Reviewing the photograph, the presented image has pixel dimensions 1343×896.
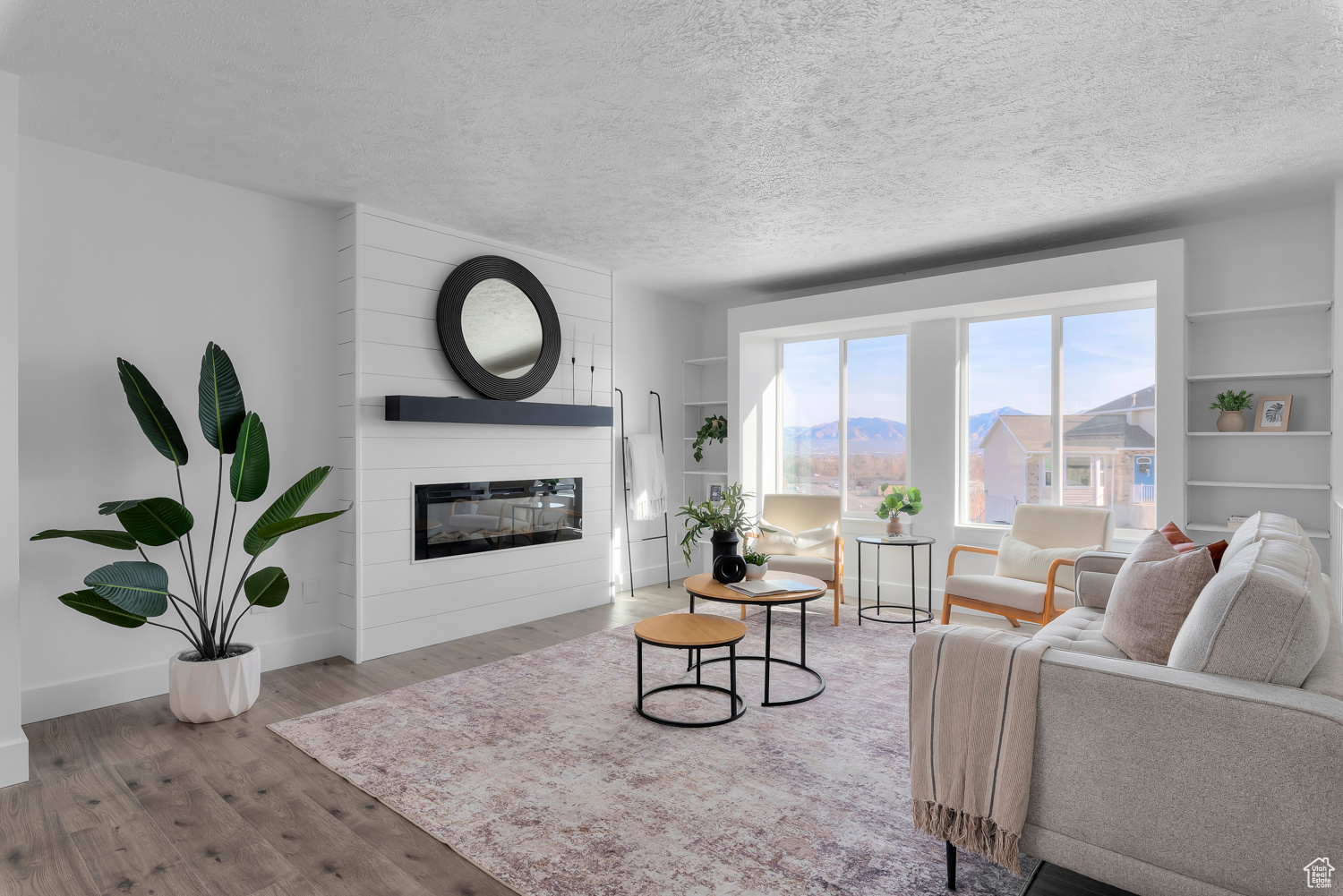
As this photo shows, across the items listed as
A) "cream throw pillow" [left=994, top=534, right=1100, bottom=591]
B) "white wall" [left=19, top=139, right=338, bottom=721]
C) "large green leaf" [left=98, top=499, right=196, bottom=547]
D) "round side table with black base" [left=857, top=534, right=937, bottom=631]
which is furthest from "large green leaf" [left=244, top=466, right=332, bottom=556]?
"cream throw pillow" [left=994, top=534, right=1100, bottom=591]

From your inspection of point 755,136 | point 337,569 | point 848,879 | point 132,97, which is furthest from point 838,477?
point 132,97

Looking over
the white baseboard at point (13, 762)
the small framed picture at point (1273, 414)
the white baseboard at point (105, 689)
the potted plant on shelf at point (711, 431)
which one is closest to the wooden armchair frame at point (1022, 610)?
the small framed picture at point (1273, 414)

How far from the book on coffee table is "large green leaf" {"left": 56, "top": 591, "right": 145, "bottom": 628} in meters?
2.64

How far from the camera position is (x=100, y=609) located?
2848mm

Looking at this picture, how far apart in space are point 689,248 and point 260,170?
2600 millimetres

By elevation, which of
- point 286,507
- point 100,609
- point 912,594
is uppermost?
point 286,507

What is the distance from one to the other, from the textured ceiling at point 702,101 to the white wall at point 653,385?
195 centimetres

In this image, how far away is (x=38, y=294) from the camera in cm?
316

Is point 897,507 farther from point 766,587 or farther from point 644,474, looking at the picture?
point 644,474

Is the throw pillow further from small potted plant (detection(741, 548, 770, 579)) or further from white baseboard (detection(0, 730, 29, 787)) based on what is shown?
white baseboard (detection(0, 730, 29, 787))

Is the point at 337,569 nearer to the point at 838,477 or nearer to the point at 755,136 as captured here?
the point at 755,136

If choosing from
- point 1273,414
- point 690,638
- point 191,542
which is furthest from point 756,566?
point 1273,414

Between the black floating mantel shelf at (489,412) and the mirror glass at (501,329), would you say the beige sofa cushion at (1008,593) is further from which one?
the mirror glass at (501,329)

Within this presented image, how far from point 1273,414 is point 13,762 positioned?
617 centimetres
